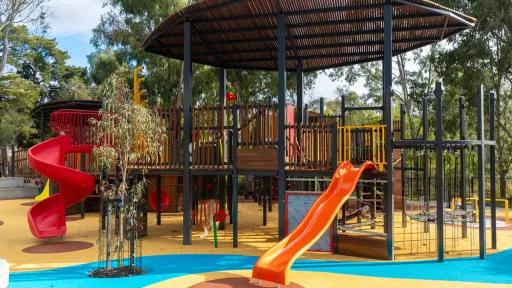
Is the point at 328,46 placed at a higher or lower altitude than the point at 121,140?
higher

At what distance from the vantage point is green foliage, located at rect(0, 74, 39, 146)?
3612cm

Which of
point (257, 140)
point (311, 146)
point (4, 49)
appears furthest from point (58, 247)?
point (4, 49)

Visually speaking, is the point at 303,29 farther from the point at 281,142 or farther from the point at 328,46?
the point at 281,142

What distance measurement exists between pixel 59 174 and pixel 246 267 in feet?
21.2

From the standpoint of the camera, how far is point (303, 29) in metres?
13.9

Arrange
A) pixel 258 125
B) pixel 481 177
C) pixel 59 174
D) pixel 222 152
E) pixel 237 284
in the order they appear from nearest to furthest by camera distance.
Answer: pixel 237 284
pixel 481 177
pixel 258 125
pixel 222 152
pixel 59 174

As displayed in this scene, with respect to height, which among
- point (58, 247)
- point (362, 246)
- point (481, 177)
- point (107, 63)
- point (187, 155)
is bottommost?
point (58, 247)

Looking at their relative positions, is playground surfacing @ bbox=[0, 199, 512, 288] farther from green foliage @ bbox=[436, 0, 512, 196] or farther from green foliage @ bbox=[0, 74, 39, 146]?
green foliage @ bbox=[0, 74, 39, 146]

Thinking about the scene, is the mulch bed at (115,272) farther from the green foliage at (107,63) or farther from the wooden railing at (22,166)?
the green foliage at (107,63)

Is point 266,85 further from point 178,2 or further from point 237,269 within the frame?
point 237,269

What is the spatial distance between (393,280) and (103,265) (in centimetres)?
566

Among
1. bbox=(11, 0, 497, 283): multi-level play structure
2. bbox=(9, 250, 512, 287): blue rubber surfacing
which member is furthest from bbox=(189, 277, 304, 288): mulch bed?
bbox=(9, 250, 512, 287): blue rubber surfacing

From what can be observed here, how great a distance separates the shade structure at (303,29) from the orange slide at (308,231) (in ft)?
12.8

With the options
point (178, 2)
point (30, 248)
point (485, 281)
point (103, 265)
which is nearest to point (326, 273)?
point (485, 281)
